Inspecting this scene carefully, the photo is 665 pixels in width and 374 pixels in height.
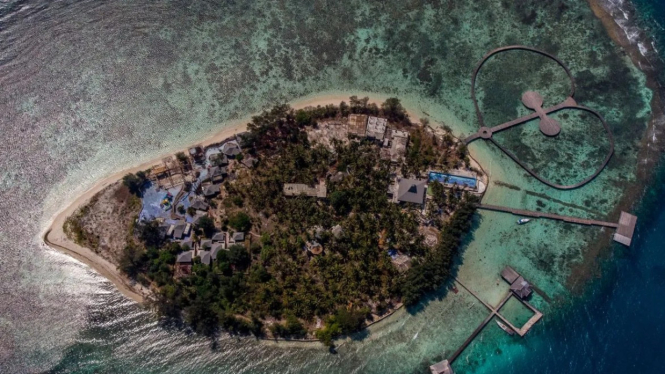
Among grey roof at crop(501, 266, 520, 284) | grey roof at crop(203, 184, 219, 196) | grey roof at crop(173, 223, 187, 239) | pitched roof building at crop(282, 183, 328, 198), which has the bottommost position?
grey roof at crop(501, 266, 520, 284)

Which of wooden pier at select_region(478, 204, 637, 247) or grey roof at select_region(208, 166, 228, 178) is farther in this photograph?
wooden pier at select_region(478, 204, 637, 247)

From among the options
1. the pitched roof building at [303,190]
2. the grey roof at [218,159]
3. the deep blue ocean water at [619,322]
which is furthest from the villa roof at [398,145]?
the deep blue ocean water at [619,322]

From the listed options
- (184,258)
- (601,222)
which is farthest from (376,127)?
(601,222)

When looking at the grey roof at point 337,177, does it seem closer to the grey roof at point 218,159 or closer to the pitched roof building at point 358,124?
the pitched roof building at point 358,124

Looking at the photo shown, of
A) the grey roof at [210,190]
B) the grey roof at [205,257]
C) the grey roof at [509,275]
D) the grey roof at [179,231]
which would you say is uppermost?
the grey roof at [210,190]

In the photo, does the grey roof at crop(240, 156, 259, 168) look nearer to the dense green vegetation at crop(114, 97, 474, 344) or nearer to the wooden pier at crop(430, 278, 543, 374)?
the dense green vegetation at crop(114, 97, 474, 344)

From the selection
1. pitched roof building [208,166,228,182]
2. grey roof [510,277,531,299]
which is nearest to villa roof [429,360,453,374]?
grey roof [510,277,531,299]

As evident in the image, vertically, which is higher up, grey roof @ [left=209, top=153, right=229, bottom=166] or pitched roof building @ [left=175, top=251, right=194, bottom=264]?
grey roof @ [left=209, top=153, right=229, bottom=166]

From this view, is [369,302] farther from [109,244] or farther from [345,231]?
[109,244]
